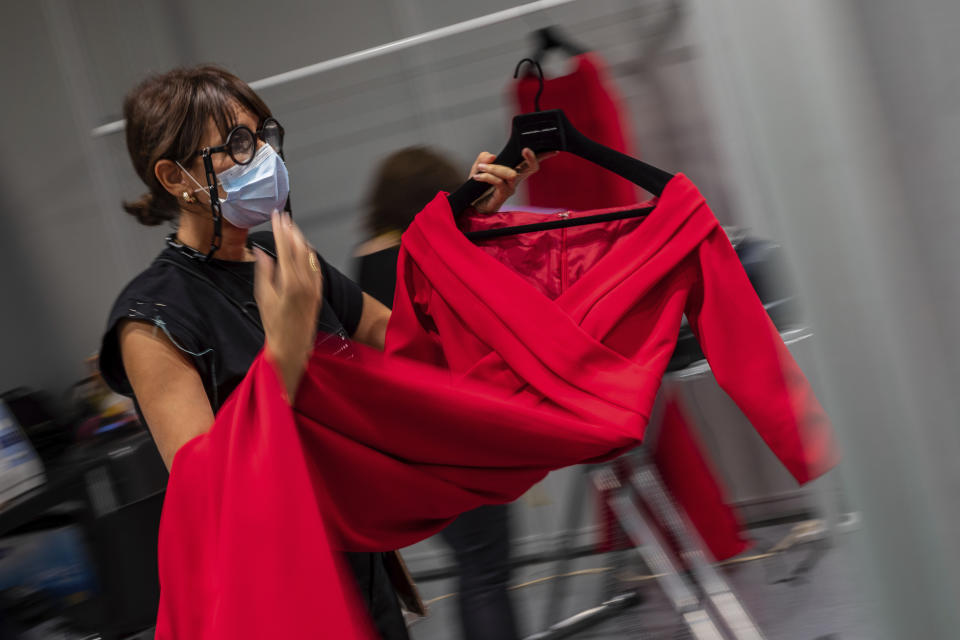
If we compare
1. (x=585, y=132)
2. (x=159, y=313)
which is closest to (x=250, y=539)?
(x=159, y=313)

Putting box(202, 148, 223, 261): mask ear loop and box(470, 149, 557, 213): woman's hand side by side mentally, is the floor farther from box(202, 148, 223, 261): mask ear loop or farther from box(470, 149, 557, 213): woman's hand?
box(202, 148, 223, 261): mask ear loop

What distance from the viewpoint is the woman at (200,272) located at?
3.58 feet

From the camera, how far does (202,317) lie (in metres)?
1.17

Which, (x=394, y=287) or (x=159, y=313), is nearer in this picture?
(x=159, y=313)

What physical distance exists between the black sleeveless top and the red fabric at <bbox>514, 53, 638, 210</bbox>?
1277 millimetres

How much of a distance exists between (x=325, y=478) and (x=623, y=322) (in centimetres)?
50

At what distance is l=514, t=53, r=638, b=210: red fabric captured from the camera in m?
2.38

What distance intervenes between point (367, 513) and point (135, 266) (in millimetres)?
2105

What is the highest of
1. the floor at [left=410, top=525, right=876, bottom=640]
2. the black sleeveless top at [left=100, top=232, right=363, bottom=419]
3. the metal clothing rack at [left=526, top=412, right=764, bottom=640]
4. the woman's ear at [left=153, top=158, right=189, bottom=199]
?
the woman's ear at [left=153, top=158, right=189, bottom=199]

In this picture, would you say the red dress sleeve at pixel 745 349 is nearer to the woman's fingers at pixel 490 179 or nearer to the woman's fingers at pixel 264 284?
the woman's fingers at pixel 490 179

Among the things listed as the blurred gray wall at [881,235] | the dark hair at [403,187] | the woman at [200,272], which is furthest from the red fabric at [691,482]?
the blurred gray wall at [881,235]

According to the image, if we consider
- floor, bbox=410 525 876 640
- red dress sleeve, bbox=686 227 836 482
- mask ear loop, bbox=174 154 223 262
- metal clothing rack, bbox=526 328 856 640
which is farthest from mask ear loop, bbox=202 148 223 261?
floor, bbox=410 525 876 640

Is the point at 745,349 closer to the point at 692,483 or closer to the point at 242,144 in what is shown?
the point at 692,483

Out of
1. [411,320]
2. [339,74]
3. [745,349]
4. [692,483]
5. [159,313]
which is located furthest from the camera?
[339,74]
